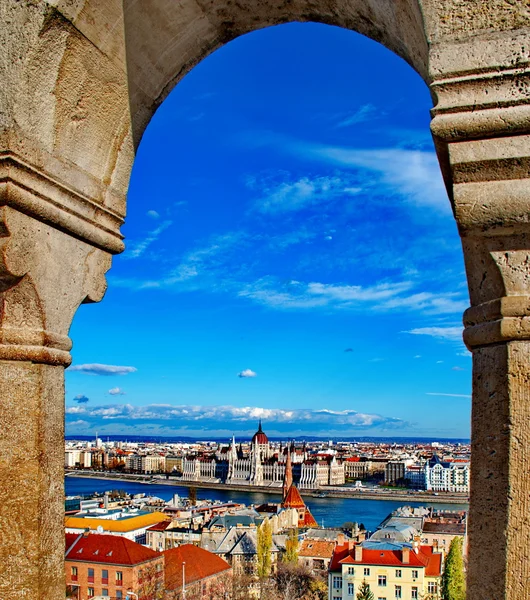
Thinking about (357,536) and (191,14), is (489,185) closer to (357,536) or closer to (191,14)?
(191,14)

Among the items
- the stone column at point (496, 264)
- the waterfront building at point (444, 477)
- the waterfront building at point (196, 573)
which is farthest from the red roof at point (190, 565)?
the waterfront building at point (444, 477)

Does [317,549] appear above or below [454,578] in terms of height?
below

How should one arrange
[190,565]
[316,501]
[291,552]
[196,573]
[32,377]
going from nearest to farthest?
[32,377] → [196,573] → [190,565] → [291,552] → [316,501]

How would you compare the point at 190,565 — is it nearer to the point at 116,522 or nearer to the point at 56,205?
the point at 116,522

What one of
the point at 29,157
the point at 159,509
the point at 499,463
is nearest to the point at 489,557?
the point at 499,463

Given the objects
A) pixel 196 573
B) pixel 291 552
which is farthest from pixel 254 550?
pixel 196 573

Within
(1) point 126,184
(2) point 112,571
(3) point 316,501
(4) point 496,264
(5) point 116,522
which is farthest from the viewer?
(3) point 316,501

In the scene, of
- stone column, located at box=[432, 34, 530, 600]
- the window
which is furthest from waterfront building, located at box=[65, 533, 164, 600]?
stone column, located at box=[432, 34, 530, 600]

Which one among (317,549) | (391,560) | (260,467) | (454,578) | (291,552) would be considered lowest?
(260,467)
